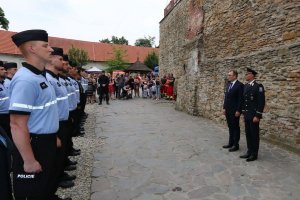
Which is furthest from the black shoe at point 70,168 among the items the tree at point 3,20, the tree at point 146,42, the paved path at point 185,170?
the tree at point 146,42

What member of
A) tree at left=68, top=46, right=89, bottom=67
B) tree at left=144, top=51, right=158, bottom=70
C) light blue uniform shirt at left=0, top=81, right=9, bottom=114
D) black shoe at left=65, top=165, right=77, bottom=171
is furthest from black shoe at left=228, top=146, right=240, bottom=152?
tree at left=144, top=51, right=158, bottom=70

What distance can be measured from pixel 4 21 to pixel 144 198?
95.2 ft

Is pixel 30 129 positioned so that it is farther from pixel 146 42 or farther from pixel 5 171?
pixel 146 42

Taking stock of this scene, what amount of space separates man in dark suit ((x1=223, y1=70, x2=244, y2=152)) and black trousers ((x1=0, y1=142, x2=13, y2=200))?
5.69 meters

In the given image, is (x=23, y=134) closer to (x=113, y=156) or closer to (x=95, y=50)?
(x=113, y=156)

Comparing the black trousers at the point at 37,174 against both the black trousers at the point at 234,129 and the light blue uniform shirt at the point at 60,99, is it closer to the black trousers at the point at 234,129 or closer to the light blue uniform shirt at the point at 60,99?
the light blue uniform shirt at the point at 60,99

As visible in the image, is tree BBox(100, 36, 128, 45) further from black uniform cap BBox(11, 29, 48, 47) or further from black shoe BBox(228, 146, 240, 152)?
black uniform cap BBox(11, 29, 48, 47)

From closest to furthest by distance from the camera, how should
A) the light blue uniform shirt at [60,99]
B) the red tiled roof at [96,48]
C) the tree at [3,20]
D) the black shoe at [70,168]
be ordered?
the light blue uniform shirt at [60,99], the black shoe at [70,168], the tree at [3,20], the red tiled roof at [96,48]

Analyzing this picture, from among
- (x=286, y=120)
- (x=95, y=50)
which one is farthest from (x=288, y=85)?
(x=95, y=50)

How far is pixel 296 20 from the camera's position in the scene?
26.3 ft

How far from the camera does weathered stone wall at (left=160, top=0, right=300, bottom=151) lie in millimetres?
8047

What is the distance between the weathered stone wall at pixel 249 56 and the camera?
26.4 ft

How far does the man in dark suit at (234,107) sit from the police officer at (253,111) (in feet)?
1.93

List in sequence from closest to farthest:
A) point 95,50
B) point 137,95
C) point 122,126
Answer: point 122,126 < point 137,95 < point 95,50
